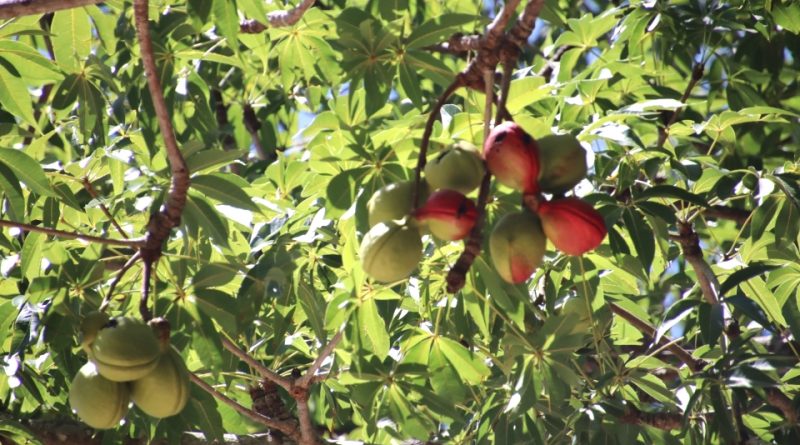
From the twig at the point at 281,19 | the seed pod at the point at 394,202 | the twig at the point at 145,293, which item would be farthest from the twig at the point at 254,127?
the seed pod at the point at 394,202

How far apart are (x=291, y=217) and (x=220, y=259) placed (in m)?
0.32

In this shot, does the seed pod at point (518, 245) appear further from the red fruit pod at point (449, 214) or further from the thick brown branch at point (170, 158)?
the thick brown branch at point (170, 158)

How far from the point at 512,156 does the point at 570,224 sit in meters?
0.18

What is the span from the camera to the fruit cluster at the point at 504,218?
189 cm

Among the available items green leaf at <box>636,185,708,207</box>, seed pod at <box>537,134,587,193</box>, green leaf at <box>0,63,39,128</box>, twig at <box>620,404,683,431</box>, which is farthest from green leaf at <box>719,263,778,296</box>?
green leaf at <box>0,63,39,128</box>

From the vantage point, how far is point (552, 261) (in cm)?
312

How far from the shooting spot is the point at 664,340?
140 inches

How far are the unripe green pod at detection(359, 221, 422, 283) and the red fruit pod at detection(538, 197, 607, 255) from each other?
0.27m

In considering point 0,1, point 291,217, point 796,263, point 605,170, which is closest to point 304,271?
point 291,217

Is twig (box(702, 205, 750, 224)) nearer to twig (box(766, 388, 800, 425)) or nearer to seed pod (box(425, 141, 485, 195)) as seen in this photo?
twig (box(766, 388, 800, 425))

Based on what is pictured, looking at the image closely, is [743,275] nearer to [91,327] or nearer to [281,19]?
[281,19]

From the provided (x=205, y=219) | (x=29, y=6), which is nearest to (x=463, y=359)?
(x=205, y=219)

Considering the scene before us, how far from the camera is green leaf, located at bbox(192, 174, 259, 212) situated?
271 centimetres

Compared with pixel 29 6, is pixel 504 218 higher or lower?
lower
